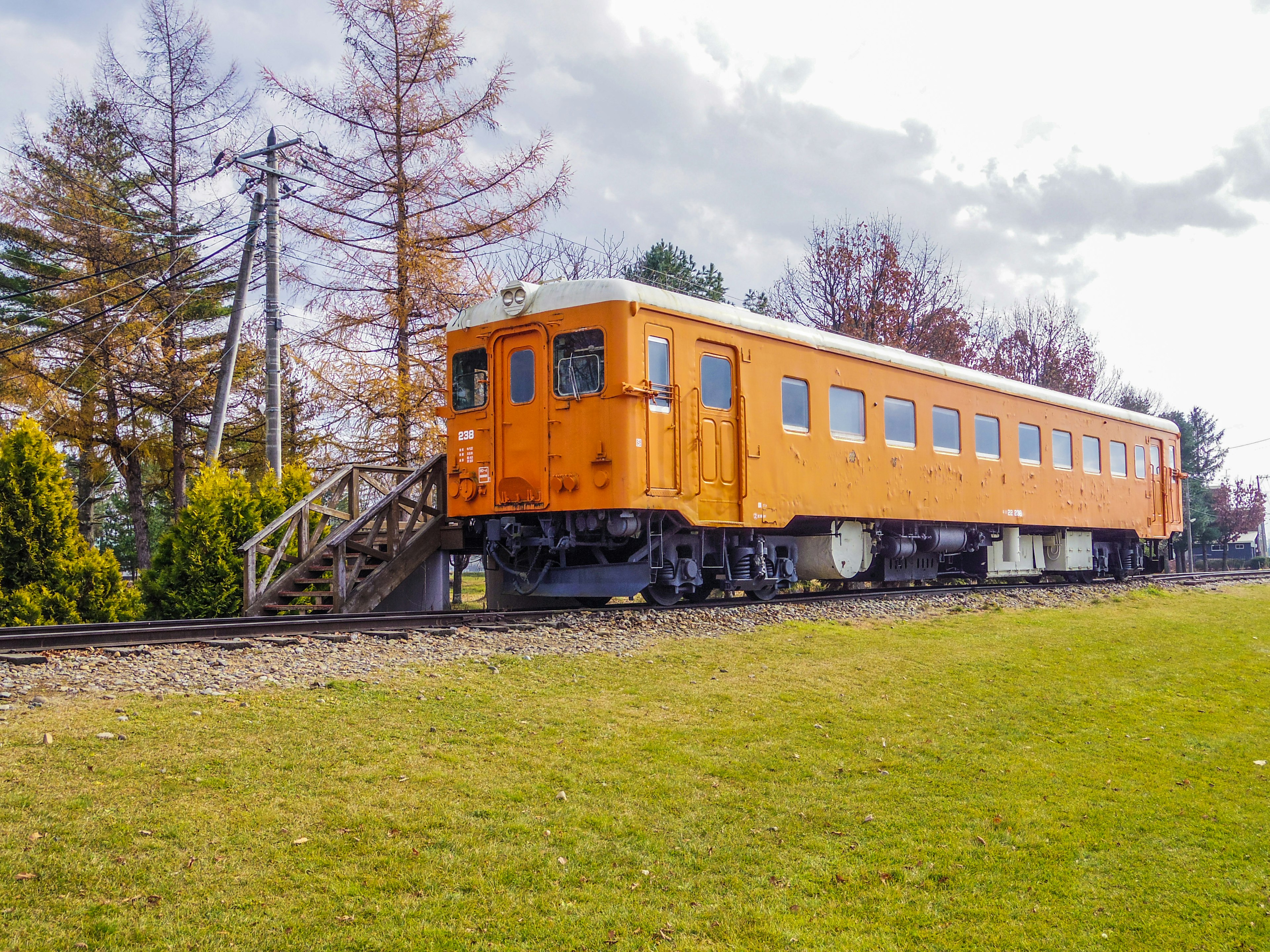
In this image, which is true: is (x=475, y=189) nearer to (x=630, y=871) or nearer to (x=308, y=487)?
(x=308, y=487)

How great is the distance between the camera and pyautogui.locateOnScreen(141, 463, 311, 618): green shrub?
13.6 meters

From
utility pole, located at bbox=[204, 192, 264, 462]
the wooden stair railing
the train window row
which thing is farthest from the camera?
utility pole, located at bbox=[204, 192, 264, 462]

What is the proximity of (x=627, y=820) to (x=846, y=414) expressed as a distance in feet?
31.3

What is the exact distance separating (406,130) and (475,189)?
1680 millimetres

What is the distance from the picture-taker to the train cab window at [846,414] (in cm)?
1318

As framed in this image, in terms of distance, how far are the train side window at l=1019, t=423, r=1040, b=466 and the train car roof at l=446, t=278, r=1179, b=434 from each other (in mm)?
2595

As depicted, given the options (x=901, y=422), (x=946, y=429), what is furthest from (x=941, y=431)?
(x=901, y=422)

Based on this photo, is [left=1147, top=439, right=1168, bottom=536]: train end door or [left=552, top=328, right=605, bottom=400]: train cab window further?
[left=1147, top=439, right=1168, bottom=536]: train end door

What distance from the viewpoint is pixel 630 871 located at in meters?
4.14

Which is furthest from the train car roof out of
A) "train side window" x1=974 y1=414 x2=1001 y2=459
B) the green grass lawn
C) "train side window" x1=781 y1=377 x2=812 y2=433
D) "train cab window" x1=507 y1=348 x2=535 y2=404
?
the green grass lawn

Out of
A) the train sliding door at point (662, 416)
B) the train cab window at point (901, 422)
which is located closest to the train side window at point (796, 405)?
the train cab window at point (901, 422)

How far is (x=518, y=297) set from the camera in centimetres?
1132

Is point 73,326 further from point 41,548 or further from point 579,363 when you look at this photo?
point 579,363

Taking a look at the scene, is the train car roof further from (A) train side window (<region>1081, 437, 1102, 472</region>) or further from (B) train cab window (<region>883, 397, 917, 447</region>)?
(A) train side window (<region>1081, 437, 1102, 472</region>)
